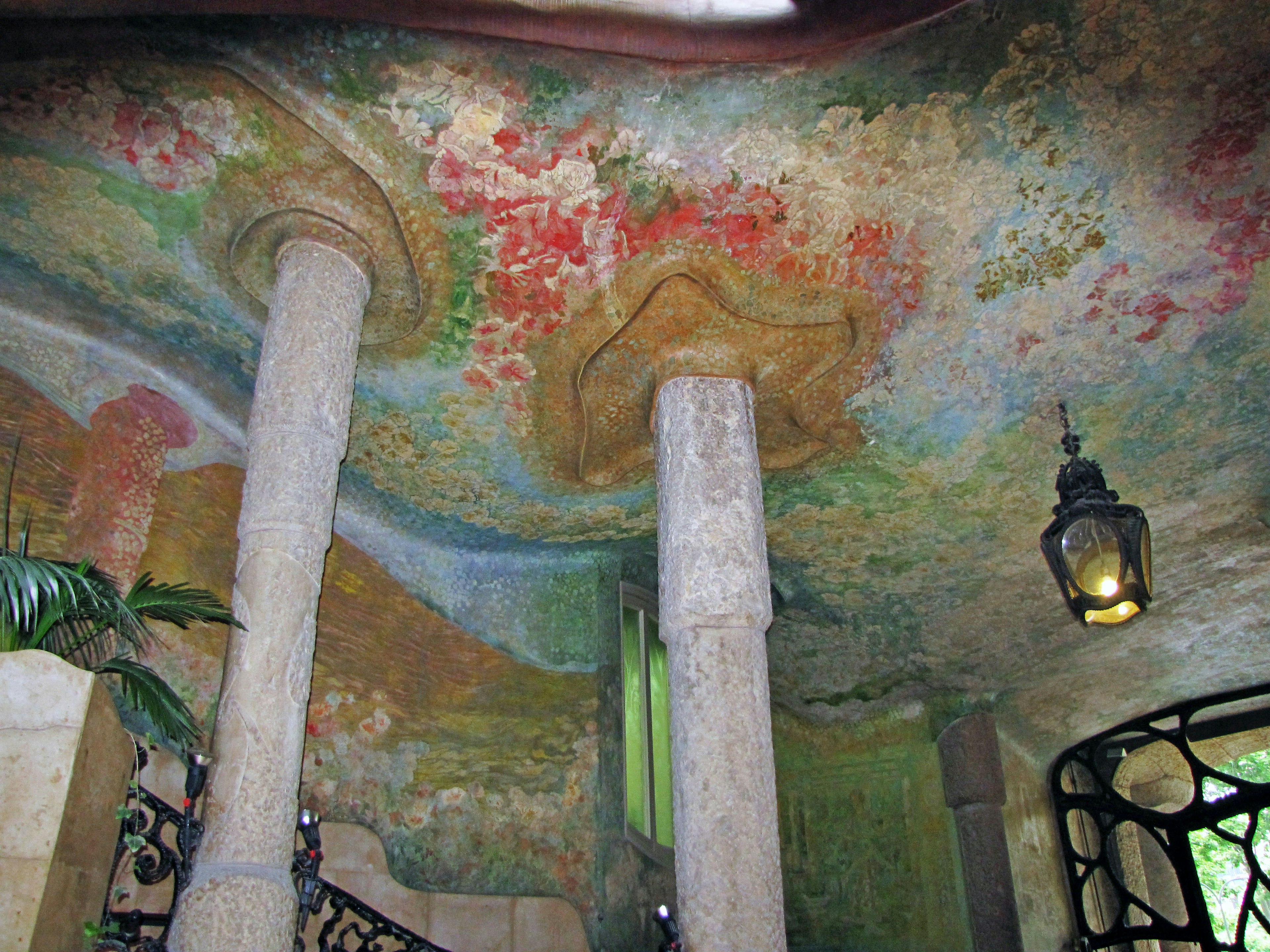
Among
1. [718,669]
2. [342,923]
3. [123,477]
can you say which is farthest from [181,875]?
[123,477]

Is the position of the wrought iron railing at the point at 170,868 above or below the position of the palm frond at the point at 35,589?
below

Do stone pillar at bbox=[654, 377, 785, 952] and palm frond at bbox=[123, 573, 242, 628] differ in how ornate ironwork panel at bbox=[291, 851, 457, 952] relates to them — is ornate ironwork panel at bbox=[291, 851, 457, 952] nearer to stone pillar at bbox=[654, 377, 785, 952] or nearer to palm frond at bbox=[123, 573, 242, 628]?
palm frond at bbox=[123, 573, 242, 628]

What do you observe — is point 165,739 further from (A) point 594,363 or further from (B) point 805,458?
(B) point 805,458

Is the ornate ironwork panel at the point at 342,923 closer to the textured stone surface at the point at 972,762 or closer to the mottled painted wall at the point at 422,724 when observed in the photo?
the mottled painted wall at the point at 422,724

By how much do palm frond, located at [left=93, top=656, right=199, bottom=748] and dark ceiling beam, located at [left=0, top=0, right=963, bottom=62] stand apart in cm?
233

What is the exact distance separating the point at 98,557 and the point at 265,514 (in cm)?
184

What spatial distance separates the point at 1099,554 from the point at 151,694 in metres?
3.25

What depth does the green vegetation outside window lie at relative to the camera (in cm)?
665

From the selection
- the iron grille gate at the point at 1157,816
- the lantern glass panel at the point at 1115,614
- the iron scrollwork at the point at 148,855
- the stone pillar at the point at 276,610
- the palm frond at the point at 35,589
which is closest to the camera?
the palm frond at the point at 35,589

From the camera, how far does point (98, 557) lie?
4945 millimetres

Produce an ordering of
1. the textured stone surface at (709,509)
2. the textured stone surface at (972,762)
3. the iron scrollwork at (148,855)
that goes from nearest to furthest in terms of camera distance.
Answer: the iron scrollwork at (148,855) → the textured stone surface at (709,509) → the textured stone surface at (972,762)

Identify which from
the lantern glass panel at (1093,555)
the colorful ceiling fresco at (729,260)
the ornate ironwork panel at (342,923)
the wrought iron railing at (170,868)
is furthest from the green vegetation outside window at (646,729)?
the lantern glass panel at (1093,555)

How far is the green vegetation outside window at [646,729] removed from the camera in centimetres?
665

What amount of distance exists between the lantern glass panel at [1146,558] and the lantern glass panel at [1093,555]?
0.08 metres
